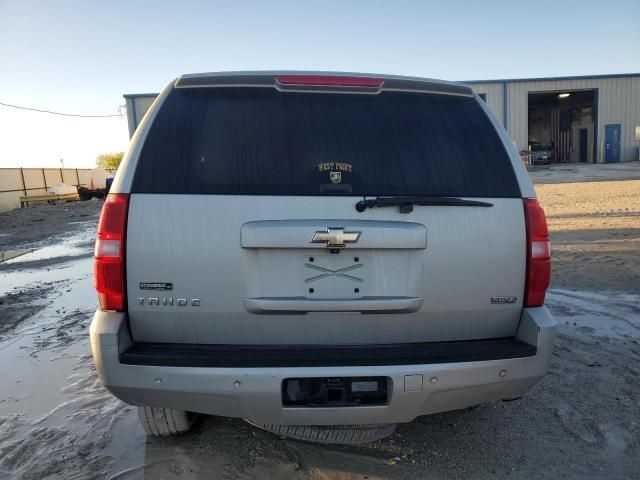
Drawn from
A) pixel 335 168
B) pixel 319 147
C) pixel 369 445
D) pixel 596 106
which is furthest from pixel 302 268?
pixel 596 106

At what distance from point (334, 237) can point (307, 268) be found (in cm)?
19

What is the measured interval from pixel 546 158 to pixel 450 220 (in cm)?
3765

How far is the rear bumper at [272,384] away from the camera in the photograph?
6.99ft

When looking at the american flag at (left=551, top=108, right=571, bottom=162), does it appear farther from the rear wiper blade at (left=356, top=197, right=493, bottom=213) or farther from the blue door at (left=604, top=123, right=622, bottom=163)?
the rear wiper blade at (left=356, top=197, right=493, bottom=213)

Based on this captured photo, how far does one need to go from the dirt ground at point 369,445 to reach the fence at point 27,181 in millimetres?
27980

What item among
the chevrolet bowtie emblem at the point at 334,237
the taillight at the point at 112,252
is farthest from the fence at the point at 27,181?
the chevrolet bowtie emblem at the point at 334,237

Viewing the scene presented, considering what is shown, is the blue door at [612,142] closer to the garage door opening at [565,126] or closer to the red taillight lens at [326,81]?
the garage door opening at [565,126]

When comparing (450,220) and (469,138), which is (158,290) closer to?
(450,220)

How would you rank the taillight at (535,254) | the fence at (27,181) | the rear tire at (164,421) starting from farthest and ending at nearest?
the fence at (27,181) → the rear tire at (164,421) → the taillight at (535,254)

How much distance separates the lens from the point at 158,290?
2.23m

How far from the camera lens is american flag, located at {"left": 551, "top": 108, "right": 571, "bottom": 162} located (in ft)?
132

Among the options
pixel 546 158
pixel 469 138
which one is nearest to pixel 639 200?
pixel 469 138

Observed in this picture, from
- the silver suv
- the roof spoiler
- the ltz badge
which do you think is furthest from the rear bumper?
the roof spoiler

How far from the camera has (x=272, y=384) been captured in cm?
212
